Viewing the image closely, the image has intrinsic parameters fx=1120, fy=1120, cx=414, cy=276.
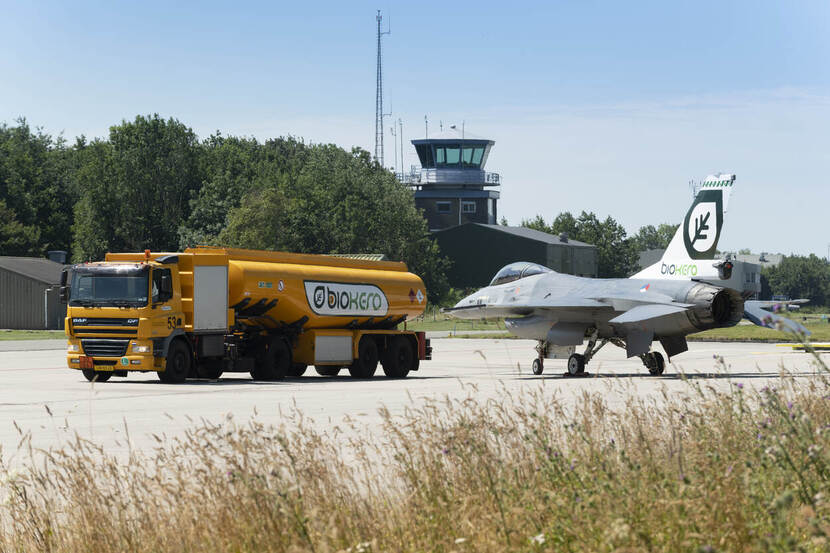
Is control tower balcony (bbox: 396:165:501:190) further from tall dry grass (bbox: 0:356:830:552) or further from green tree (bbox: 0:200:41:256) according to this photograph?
tall dry grass (bbox: 0:356:830:552)

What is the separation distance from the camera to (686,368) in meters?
31.3

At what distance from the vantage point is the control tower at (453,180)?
10462 cm

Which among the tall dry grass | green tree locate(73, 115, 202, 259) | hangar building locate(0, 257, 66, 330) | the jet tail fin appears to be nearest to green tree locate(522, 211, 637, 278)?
green tree locate(73, 115, 202, 259)

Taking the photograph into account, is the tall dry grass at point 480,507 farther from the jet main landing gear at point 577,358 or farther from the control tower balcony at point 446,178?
the control tower balcony at point 446,178

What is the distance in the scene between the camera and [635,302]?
27.9m

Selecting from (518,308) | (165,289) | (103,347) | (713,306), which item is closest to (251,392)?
(165,289)

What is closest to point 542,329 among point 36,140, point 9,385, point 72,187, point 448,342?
point 9,385

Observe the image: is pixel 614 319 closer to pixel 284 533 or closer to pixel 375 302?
pixel 375 302

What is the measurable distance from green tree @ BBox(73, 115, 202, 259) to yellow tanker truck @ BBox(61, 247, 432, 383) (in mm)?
65799

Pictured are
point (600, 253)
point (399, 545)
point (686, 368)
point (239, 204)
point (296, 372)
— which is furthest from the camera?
point (600, 253)

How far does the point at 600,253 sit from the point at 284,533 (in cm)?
12130

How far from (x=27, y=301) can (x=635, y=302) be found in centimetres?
4755

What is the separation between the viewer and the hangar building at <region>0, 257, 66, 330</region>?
65.8 metres

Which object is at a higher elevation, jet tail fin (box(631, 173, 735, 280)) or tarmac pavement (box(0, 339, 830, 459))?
jet tail fin (box(631, 173, 735, 280))
